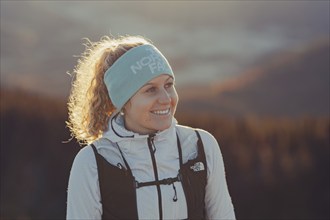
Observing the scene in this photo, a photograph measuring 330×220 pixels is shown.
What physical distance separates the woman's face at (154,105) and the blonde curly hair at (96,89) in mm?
175

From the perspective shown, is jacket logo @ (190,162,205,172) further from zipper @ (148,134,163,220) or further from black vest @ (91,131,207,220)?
zipper @ (148,134,163,220)

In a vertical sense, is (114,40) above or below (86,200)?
above

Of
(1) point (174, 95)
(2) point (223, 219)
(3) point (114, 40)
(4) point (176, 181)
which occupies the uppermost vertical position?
(3) point (114, 40)

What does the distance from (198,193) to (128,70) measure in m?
0.57

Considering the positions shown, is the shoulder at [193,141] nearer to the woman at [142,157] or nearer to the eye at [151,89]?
the woman at [142,157]

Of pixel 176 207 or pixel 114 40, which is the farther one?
pixel 114 40

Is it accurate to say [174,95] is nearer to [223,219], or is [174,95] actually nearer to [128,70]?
[128,70]

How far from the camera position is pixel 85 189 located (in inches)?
101

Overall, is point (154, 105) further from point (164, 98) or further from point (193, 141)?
point (193, 141)

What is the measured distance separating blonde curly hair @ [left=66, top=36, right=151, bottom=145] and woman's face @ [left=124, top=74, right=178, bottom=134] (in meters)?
0.18

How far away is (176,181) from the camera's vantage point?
2588 mm

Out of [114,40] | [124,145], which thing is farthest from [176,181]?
[114,40]

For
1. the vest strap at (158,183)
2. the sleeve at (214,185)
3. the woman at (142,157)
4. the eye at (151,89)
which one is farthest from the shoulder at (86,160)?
the sleeve at (214,185)

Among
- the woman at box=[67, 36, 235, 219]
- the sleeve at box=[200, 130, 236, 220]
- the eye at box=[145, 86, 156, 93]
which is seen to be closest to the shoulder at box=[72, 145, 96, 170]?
the woman at box=[67, 36, 235, 219]
